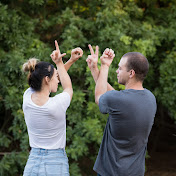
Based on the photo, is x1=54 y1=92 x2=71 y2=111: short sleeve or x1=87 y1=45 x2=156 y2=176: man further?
x1=54 y1=92 x2=71 y2=111: short sleeve

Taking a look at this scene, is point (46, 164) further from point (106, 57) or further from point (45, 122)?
point (106, 57)

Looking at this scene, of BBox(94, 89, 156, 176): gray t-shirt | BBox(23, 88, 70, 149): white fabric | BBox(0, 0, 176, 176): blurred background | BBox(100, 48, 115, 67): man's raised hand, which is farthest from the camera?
BBox(0, 0, 176, 176): blurred background

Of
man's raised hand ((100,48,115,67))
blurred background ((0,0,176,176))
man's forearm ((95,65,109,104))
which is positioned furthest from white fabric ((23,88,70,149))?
blurred background ((0,0,176,176))

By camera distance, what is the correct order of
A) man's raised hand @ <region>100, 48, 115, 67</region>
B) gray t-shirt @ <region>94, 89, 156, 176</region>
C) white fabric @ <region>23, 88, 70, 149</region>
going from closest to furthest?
gray t-shirt @ <region>94, 89, 156, 176</region>, white fabric @ <region>23, 88, 70, 149</region>, man's raised hand @ <region>100, 48, 115, 67</region>

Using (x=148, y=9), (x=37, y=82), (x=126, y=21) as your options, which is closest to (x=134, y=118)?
(x=37, y=82)

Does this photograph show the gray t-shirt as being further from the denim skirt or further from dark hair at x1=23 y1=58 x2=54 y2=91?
dark hair at x1=23 y1=58 x2=54 y2=91

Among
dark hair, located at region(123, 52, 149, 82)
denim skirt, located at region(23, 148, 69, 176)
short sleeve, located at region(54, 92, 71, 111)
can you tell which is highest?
dark hair, located at region(123, 52, 149, 82)

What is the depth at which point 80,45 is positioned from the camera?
18.7 feet

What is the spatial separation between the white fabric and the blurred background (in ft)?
8.06

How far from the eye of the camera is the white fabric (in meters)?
2.44

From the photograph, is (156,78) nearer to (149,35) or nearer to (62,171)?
(149,35)

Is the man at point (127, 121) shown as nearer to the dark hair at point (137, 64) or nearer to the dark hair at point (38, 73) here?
the dark hair at point (137, 64)

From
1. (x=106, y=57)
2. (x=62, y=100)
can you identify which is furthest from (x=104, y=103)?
(x=106, y=57)

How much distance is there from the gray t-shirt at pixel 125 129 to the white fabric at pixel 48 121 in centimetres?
34
